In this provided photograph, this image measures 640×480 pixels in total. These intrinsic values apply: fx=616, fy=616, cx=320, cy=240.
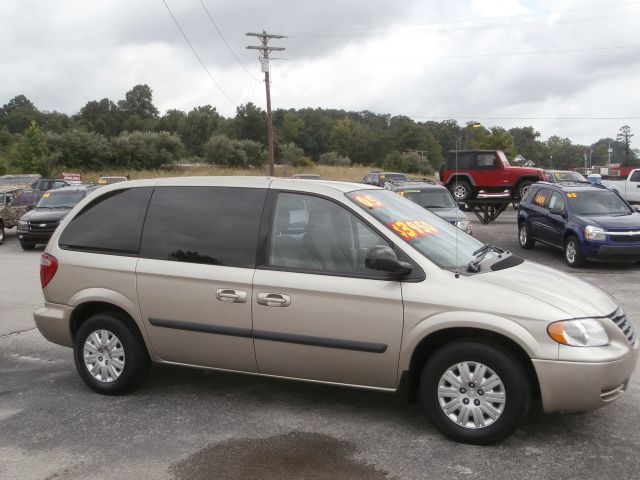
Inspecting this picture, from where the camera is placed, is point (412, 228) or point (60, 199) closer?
point (412, 228)

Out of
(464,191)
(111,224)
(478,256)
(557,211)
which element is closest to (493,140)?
(464,191)

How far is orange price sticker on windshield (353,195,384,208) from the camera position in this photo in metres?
4.53

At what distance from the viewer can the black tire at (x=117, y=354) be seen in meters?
4.94

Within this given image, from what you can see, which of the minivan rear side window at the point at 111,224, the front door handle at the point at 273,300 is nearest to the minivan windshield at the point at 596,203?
the front door handle at the point at 273,300

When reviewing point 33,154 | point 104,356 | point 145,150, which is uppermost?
point 145,150

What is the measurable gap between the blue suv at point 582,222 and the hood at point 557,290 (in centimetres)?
790

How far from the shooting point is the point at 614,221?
1188cm

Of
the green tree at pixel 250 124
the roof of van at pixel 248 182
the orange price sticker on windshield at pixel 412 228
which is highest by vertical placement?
the green tree at pixel 250 124

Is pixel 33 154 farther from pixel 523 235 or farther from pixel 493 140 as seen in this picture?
pixel 493 140

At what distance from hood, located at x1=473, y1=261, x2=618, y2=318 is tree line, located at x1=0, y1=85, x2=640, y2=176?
4461 cm

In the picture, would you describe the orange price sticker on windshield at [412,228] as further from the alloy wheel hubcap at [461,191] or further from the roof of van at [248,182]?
the alloy wheel hubcap at [461,191]

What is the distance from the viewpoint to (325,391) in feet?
16.5

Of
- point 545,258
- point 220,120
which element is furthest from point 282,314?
point 220,120

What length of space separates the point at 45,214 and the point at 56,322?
13469mm
